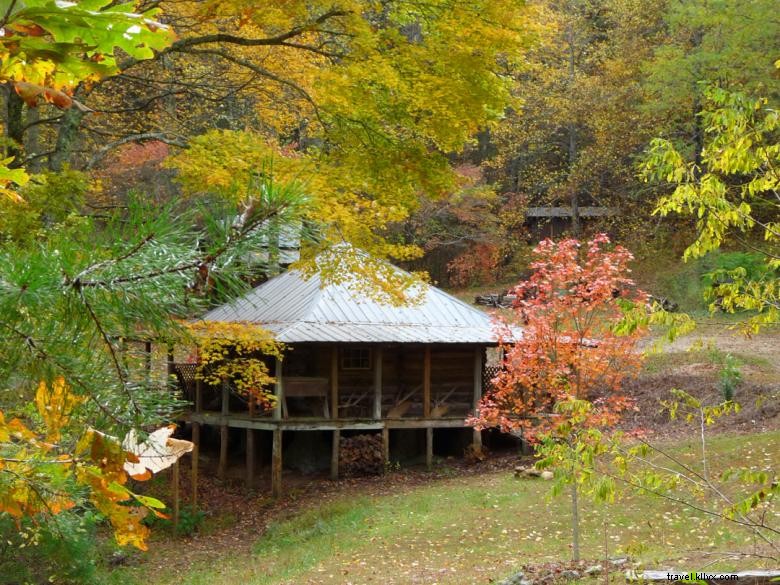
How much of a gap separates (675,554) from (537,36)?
6.93 metres

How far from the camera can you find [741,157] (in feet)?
20.0

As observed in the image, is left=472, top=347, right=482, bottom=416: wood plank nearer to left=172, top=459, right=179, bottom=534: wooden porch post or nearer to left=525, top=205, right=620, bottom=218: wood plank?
left=172, top=459, right=179, bottom=534: wooden porch post

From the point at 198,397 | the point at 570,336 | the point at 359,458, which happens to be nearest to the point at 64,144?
the point at 570,336

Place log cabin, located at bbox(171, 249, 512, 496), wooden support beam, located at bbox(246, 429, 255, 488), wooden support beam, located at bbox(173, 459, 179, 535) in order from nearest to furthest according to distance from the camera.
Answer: wooden support beam, located at bbox(173, 459, 179, 535) < log cabin, located at bbox(171, 249, 512, 496) < wooden support beam, located at bbox(246, 429, 255, 488)

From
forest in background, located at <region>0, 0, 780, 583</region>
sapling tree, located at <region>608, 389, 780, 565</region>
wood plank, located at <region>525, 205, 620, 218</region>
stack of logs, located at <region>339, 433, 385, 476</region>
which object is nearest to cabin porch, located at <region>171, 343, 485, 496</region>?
stack of logs, located at <region>339, 433, 385, 476</region>

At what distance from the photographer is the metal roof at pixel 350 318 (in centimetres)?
1930

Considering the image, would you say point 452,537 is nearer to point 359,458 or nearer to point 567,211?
point 359,458

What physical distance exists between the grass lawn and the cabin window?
12.7 ft

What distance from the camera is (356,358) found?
21.7m

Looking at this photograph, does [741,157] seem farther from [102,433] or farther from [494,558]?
[494,558]

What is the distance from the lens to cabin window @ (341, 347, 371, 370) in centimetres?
2147

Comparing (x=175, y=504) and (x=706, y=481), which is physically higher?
(x=706, y=481)

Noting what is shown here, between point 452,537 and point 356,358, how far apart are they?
7786 mm

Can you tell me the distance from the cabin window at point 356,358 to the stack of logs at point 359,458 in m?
1.89
